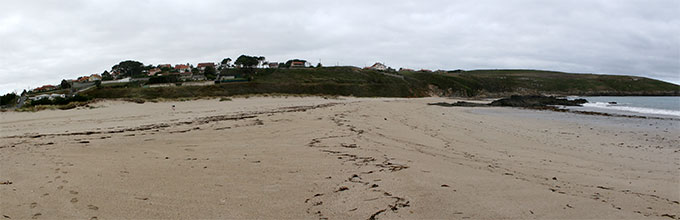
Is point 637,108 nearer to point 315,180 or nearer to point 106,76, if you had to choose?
point 315,180

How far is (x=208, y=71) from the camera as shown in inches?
2569

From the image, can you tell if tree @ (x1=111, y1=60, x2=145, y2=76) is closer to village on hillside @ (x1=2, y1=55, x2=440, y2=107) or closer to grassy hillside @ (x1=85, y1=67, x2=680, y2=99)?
village on hillside @ (x1=2, y1=55, x2=440, y2=107)

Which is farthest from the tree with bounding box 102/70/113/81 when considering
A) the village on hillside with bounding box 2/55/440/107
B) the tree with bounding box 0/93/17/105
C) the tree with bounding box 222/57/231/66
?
the tree with bounding box 0/93/17/105

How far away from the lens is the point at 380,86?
56.0 meters

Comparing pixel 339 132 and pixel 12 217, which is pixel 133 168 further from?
pixel 339 132

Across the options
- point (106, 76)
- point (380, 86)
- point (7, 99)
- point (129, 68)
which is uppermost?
point (129, 68)

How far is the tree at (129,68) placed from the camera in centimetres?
8325

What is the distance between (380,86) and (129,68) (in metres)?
66.8

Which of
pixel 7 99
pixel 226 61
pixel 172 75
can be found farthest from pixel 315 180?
pixel 226 61

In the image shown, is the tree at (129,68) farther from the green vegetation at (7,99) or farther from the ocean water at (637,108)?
the ocean water at (637,108)

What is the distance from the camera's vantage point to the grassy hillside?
126ft

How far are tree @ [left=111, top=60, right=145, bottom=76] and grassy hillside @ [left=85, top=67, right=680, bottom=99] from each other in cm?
3277

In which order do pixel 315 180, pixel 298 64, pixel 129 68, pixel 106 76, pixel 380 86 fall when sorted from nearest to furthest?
pixel 315 180 → pixel 380 86 → pixel 106 76 → pixel 129 68 → pixel 298 64

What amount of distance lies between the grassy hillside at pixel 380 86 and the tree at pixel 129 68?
32773 millimetres
